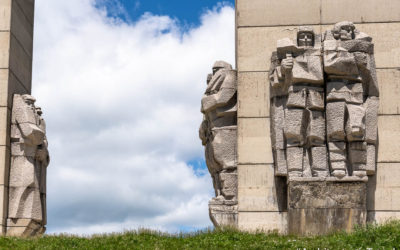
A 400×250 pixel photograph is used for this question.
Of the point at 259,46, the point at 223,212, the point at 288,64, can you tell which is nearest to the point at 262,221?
the point at 223,212

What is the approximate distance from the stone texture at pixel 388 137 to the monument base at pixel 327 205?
3.43ft

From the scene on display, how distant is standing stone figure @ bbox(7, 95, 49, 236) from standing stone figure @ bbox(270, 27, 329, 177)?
6.37 metres

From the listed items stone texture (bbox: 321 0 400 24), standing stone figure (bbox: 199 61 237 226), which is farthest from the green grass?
stone texture (bbox: 321 0 400 24)

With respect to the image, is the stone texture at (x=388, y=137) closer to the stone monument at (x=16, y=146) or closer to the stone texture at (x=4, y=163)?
the stone monument at (x=16, y=146)

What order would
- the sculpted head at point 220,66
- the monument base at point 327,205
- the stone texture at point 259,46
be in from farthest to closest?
the sculpted head at point 220,66 → the stone texture at point 259,46 → the monument base at point 327,205

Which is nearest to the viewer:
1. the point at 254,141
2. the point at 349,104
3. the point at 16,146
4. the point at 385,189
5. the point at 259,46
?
the point at 349,104

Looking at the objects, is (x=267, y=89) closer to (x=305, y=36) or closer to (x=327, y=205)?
(x=305, y=36)

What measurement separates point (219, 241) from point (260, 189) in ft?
8.25

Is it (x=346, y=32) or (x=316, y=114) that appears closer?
(x=316, y=114)

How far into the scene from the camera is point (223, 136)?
20.2 metres

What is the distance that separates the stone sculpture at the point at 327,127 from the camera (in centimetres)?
1792

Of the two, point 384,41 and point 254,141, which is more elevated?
point 384,41

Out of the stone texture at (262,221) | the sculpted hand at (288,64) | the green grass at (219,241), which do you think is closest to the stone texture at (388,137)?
the green grass at (219,241)

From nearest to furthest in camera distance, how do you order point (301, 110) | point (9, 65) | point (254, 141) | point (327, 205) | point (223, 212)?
1. point (327, 205)
2. point (301, 110)
3. point (254, 141)
4. point (223, 212)
5. point (9, 65)
